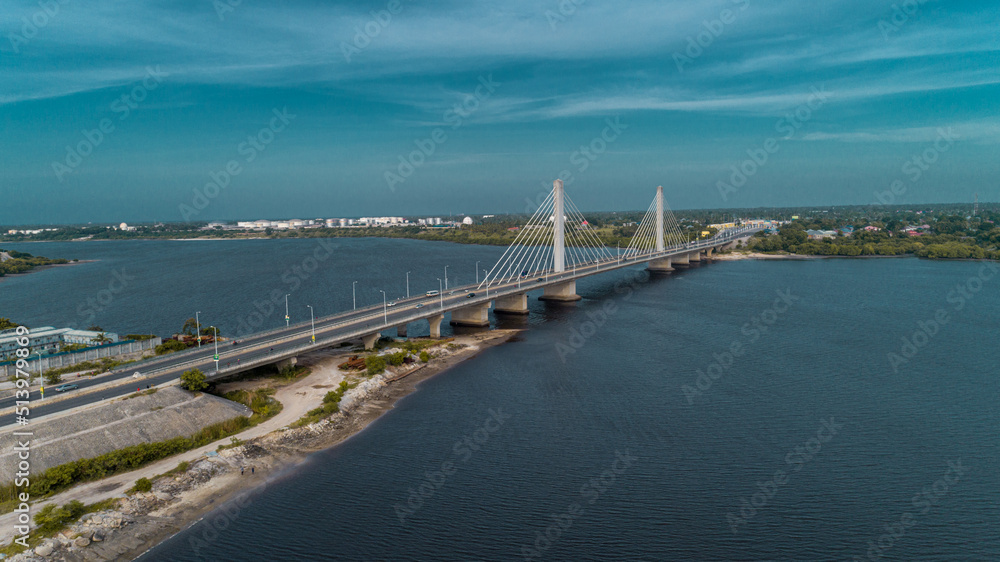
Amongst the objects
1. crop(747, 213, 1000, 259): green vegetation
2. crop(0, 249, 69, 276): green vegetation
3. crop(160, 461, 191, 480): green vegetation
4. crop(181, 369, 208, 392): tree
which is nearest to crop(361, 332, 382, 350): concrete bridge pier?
crop(181, 369, 208, 392): tree

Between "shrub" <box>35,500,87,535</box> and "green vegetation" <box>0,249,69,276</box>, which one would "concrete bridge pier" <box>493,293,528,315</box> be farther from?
"green vegetation" <box>0,249,69,276</box>

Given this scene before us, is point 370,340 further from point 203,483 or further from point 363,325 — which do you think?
point 203,483

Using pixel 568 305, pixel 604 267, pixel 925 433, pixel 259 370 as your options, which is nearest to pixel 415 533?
pixel 259 370

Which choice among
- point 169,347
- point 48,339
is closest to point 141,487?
point 169,347

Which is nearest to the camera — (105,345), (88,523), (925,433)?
(88,523)

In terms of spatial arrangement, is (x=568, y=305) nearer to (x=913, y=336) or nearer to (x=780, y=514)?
(x=913, y=336)

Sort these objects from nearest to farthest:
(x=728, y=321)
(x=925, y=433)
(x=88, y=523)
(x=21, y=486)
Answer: (x=88, y=523), (x=21, y=486), (x=925, y=433), (x=728, y=321)
